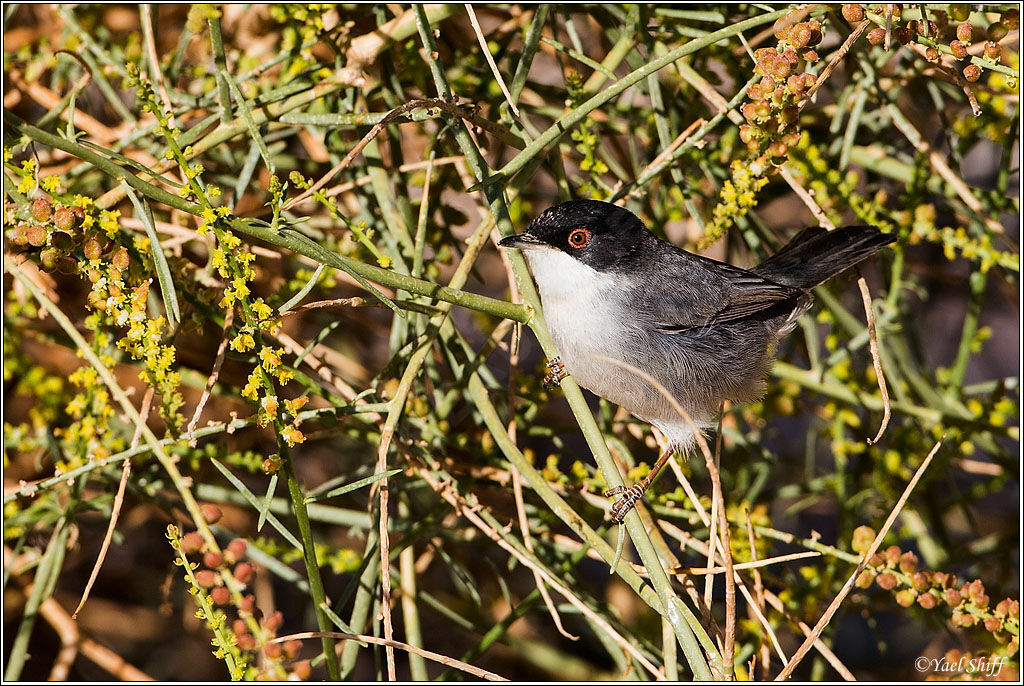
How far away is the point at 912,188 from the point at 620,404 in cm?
92

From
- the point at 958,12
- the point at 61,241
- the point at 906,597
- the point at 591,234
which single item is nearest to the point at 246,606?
the point at 61,241

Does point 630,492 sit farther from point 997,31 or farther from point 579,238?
point 997,31

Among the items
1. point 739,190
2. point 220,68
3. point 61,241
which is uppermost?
point 220,68

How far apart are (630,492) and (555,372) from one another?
327mm

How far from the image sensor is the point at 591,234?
1.99 metres

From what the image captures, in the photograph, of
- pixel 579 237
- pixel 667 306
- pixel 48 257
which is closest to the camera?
pixel 48 257

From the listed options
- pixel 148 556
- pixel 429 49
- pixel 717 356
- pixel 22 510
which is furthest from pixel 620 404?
pixel 148 556

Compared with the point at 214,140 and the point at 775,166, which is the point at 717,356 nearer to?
the point at 775,166

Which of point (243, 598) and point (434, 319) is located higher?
point (434, 319)

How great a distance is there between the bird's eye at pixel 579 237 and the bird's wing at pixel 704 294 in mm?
267

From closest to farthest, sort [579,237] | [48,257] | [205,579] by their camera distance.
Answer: [205,579] → [48,257] → [579,237]

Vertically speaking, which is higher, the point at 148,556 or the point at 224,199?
the point at 224,199

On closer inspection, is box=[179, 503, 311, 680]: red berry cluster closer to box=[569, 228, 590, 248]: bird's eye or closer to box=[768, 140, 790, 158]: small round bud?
box=[569, 228, 590, 248]: bird's eye

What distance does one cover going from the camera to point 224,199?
2010 mm
